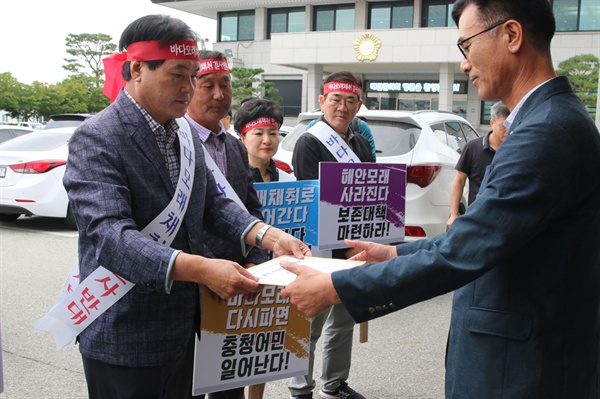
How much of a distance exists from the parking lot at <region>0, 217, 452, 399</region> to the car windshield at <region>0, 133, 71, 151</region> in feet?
9.21

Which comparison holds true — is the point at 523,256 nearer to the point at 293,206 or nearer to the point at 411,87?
the point at 293,206

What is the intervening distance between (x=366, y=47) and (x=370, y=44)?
282 millimetres

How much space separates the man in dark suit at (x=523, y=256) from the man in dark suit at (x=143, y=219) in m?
0.64

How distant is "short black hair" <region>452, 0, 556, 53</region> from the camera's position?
191cm

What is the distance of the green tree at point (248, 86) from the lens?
111 ft

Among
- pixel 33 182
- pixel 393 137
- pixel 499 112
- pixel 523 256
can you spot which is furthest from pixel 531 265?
pixel 33 182

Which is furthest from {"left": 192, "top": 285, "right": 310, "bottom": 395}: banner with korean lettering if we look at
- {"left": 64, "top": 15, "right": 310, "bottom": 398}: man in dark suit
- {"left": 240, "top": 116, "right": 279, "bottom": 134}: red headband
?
{"left": 240, "top": 116, "right": 279, "bottom": 134}: red headband

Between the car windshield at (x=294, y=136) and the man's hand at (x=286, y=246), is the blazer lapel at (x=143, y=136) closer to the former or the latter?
the man's hand at (x=286, y=246)

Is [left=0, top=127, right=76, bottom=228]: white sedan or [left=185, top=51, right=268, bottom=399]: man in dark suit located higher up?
[left=185, top=51, right=268, bottom=399]: man in dark suit

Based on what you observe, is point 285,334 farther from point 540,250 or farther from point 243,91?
point 243,91

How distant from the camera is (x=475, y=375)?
190 cm

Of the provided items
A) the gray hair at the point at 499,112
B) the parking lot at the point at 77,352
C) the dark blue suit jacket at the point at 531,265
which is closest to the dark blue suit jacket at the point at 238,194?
the dark blue suit jacket at the point at 531,265

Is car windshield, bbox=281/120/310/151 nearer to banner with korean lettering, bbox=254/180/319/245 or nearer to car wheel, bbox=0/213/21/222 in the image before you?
banner with korean lettering, bbox=254/180/319/245

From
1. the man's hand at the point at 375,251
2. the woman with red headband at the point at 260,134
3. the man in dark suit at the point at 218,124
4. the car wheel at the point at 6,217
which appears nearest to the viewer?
the man's hand at the point at 375,251
